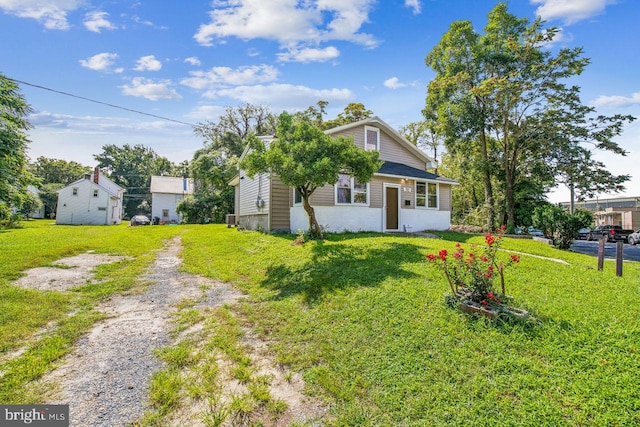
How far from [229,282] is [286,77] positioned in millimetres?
10973

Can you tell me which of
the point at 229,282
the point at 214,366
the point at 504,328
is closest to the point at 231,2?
the point at 229,282

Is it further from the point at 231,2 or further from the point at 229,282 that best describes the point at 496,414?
the point at 231,2

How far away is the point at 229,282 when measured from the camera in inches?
278

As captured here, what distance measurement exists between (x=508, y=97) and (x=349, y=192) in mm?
11680

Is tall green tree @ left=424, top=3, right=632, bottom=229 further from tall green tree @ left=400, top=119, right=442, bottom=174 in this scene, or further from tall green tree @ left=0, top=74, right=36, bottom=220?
tall green tree @ left=0, top=74, right=36, bottom=220

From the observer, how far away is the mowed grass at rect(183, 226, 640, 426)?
2453mm

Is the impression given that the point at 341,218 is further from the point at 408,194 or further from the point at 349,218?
the point at 408,194

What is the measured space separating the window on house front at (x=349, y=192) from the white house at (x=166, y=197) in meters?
31.7

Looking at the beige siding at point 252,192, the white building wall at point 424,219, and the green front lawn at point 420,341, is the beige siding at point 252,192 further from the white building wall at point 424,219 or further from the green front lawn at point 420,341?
the green front lawn at point 420,341

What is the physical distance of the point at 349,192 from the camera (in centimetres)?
1330

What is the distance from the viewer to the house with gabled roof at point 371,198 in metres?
13.0

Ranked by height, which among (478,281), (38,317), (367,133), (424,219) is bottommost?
(38,317)

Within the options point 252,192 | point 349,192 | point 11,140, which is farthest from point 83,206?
point 349,192

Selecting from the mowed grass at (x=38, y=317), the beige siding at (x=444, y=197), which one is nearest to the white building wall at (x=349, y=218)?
the beige siding at (x=444, y=197)
